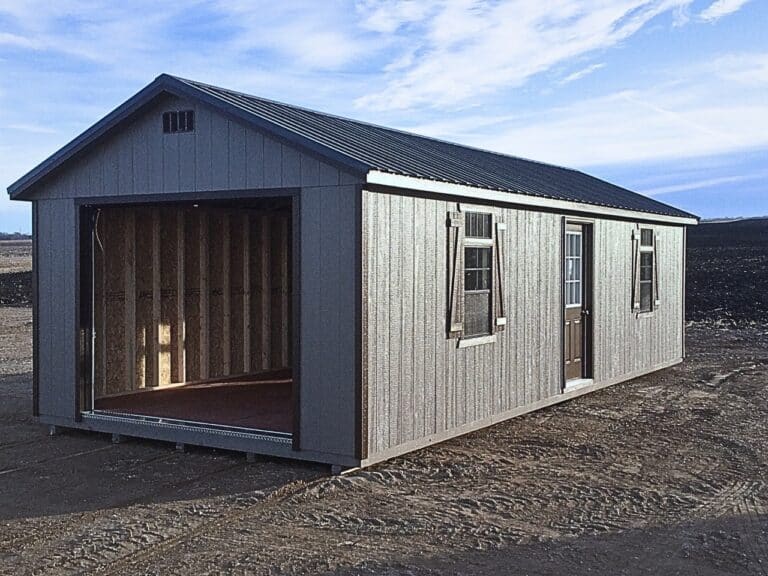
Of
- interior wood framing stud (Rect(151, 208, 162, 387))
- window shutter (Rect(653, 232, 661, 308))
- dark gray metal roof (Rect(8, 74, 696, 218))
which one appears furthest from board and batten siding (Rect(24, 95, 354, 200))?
window shutter (Rect(653, 232, 661, 308))

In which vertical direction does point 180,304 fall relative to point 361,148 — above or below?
below

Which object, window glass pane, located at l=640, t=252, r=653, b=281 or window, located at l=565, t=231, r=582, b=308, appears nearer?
window, located at l=565, t=231, r=582, b=308

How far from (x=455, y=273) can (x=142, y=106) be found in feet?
10.5

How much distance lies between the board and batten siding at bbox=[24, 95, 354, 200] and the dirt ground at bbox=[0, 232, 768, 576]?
2363 mm

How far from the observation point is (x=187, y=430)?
8.52 metres

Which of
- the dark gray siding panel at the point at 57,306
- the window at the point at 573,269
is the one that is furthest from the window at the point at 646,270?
the dark gray siding panel at the point at 57,306

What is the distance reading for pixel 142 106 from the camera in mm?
8727

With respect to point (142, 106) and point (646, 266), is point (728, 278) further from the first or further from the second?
point (142, 106)

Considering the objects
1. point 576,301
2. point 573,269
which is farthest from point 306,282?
point 576,301

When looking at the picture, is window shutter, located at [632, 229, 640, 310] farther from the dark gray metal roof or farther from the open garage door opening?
the open garage door opening

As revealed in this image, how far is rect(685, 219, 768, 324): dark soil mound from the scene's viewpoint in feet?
79.8

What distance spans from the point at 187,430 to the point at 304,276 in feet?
6.03

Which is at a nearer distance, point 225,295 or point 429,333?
point 429,333

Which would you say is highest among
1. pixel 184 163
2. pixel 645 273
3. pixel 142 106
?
pixel 142 106
